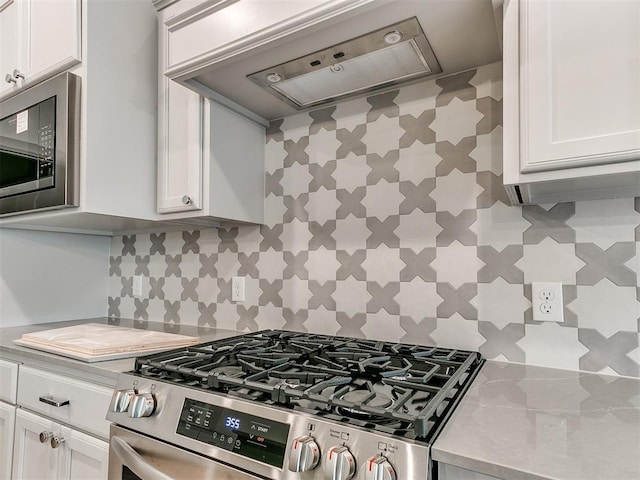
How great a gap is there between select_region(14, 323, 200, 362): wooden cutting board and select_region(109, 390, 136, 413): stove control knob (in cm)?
26

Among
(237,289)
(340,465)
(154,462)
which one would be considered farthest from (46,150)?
(340,465)

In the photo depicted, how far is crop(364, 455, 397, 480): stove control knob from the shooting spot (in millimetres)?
624

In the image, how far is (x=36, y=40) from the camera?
1.67 meters

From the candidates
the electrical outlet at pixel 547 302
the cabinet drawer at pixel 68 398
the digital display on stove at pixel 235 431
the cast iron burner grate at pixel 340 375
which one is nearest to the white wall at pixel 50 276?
the cabinet drawer at pixel 68 398

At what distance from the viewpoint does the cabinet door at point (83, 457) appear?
1.14 metres

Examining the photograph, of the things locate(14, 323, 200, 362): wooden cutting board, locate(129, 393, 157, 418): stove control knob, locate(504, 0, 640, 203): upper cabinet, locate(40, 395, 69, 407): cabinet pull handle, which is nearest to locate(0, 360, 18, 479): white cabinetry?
locate(14, 323, 200, 362): wooden cutting board

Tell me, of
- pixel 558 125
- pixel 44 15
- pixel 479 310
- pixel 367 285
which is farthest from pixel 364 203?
pixel 44 15

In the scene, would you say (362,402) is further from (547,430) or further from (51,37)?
(51,37)

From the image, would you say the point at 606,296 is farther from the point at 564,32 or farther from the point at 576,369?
the point at 564,32

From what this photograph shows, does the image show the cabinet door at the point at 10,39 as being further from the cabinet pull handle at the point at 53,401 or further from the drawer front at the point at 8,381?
the cabinet pull handle at the point at 53,401

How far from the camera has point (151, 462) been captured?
95 centimetres

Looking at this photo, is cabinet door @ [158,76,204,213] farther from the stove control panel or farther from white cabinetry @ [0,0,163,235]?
the stove control panel

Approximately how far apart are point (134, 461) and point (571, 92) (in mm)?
1288

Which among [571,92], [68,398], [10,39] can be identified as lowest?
[68,398]
